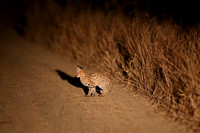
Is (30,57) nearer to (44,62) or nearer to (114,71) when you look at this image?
(44,62)

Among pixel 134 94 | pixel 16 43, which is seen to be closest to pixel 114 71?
pixel 134 94

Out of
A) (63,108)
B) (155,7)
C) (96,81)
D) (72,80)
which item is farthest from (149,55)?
(155,7)

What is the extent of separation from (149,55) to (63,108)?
7.20ft

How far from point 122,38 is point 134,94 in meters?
2.07

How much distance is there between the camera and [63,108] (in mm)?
4562

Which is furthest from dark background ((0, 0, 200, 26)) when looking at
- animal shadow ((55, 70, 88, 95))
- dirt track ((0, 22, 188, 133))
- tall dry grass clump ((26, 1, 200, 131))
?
dirt track ((0, 22, 188, 133))

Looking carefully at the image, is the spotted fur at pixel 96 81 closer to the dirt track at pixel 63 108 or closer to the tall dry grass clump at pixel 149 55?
the dirt track at pixel 63 108

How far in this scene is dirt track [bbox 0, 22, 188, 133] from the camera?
3840 millimetres

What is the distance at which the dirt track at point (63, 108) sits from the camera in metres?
3.84

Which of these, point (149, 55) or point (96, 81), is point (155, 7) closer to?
point (149, 55)

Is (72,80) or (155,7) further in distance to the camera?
(155,7)

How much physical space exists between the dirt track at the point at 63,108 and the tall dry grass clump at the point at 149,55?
353 mm

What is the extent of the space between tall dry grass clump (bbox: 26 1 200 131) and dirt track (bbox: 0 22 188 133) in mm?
353

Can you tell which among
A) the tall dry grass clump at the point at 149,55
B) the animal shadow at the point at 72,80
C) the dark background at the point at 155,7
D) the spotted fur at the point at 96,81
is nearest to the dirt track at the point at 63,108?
the animal shadow at the point at 72,80
